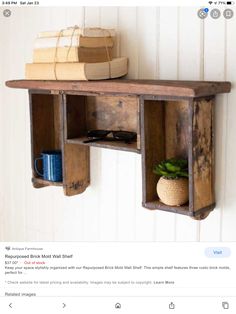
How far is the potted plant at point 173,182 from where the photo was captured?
2.66 feet

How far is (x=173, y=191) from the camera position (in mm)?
810

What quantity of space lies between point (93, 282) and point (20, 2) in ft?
1.55

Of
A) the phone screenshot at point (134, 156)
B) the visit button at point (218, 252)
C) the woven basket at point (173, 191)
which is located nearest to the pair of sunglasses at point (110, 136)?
the phone screenshot at point (134, 156)

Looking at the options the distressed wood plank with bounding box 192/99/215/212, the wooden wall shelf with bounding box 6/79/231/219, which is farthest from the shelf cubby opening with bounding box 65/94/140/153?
the distressed wood plank with bounding box 192/99/215/212

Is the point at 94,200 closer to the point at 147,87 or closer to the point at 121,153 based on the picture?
the point at 121,153

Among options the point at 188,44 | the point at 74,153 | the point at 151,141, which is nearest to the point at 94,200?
the point at 74,153

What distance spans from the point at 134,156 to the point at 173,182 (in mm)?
150

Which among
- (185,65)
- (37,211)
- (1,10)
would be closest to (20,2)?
(1,10)

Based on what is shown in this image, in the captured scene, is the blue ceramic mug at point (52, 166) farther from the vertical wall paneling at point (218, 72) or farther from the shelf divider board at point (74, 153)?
the vertical wall paneling at point (218, 72)

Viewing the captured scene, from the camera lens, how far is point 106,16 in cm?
95

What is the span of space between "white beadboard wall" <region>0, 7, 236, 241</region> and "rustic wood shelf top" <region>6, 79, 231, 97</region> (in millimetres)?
Answer: 55

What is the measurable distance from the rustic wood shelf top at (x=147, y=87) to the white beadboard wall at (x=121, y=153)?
0.18 feet

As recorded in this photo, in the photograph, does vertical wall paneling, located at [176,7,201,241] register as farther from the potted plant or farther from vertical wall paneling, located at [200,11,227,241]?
the potted plant

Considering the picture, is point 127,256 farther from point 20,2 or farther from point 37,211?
point 20,2
